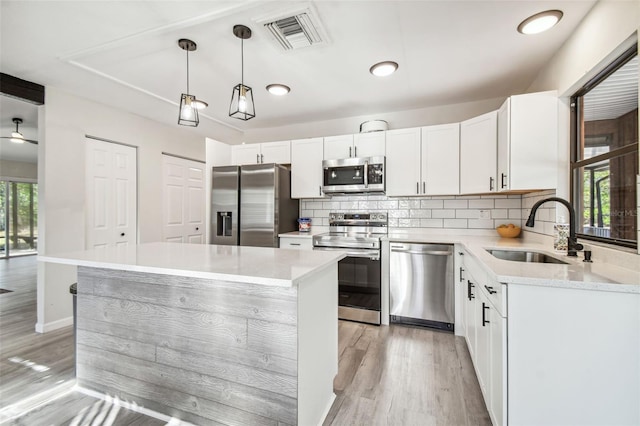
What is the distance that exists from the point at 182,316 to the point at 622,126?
8.93 ft

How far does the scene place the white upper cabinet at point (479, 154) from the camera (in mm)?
2785

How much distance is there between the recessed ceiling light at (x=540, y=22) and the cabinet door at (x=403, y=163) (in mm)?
1366

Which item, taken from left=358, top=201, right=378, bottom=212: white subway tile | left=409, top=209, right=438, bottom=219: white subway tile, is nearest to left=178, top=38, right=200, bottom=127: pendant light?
left=358, top=201, right=378, bottom=212: white subway tile

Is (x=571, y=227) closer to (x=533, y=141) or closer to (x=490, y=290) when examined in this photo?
(x=490, y=290)

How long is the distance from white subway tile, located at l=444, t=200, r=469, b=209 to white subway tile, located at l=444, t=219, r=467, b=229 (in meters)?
0.16

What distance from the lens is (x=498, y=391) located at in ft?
4.62

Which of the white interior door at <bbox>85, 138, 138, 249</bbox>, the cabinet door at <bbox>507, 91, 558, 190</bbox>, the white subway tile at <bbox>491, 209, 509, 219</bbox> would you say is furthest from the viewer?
the white interior door at <bbox>85, 138, 138, 249</bbox>

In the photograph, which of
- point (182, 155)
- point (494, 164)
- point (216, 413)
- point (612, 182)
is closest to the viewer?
point (216, 413)

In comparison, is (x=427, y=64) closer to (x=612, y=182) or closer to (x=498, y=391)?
(x=612, y=182)

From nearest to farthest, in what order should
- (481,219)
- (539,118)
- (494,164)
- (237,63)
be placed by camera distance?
(539,118) → (237,63) → (494,164) → (481,219)

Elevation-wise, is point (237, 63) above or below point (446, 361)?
above

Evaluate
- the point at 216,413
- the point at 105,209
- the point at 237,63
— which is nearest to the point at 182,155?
the point at 105,209

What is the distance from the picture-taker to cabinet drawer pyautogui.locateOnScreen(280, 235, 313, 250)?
341cm

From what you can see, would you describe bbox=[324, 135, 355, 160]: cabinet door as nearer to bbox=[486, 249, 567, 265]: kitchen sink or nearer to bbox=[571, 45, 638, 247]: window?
bbox=[486, 249, 567, 265]: kitchen sink
